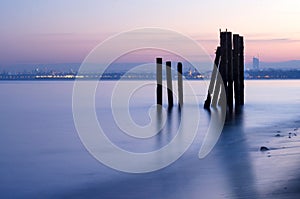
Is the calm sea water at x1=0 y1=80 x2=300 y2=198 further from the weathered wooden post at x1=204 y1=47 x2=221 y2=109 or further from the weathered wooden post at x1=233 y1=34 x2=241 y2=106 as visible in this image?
the weathered wooden post at x1=233 y1=34 x2=241 y2=106

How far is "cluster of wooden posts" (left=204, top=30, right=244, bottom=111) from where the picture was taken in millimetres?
21578

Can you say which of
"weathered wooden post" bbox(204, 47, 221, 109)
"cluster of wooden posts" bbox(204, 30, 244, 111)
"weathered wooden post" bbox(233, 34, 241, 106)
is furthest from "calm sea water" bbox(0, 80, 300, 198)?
"weathered wooden post" bbox(233, 34, 241, 106)

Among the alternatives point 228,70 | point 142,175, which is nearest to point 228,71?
point 228,70

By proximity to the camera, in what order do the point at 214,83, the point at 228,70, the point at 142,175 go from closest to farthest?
the point at 142,175 < the point at 228,70 < the point at 214,83

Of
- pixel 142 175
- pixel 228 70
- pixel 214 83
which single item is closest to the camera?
pixel 142 175

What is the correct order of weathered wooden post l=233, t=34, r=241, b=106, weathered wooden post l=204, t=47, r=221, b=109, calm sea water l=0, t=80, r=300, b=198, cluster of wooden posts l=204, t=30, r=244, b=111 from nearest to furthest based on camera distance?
calm sea water l=0, t=80, r=300, b=198 → cluster of wooden posts l=204, t=30, r=244, b=111 → weathered wooden post l=204, t=47, r=221, b=109 → weathered wooden post l=233, t=34, r=241, b=106

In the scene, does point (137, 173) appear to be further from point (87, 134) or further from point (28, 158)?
point (87, 134)

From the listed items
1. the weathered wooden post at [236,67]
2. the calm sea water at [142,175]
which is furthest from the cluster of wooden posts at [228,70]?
the calm sea water at [142,175]

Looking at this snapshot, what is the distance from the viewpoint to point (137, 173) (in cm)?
944

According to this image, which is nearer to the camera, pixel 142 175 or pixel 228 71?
pixel 142 175

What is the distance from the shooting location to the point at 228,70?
2191cm

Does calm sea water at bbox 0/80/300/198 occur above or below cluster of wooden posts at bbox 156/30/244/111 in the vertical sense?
below

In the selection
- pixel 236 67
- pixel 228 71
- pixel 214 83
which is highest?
pixel 236 67

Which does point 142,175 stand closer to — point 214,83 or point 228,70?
point 228,70
